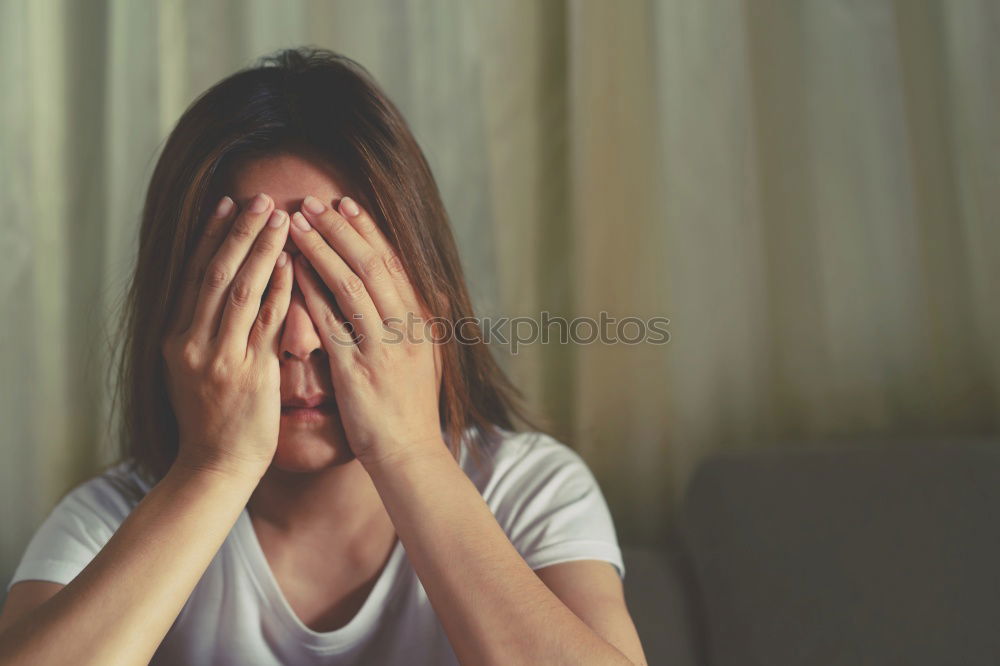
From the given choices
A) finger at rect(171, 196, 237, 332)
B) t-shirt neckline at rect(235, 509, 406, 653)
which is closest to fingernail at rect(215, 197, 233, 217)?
finger at rect(171, 196, 237, 332)

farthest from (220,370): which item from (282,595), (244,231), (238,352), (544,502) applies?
(544,502)

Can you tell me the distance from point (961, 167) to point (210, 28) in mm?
1189

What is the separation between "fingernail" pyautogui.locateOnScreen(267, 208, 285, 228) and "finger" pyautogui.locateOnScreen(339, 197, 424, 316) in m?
0.06

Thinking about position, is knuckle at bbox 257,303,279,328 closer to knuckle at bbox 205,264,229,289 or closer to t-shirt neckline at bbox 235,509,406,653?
knuckle at bbox 205,264,229,289

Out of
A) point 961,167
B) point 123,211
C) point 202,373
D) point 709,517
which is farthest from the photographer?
point 123,211

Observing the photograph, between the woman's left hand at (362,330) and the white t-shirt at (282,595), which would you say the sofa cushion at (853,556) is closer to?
the white t-shirt at (282,595)

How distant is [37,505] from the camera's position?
127 cm

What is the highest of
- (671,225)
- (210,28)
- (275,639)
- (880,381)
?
(210,28)

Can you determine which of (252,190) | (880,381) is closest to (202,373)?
(252,190)

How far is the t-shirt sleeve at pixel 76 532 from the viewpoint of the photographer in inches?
31.2

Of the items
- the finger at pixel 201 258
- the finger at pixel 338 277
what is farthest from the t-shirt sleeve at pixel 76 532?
the finger at pixel 338 277

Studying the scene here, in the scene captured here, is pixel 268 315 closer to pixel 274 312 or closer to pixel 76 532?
pixel 274 312

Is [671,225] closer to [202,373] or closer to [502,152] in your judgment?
[502,152]

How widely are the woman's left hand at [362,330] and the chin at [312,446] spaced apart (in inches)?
1.3
